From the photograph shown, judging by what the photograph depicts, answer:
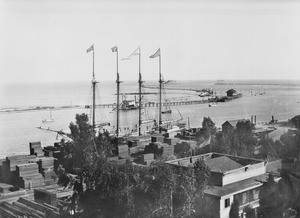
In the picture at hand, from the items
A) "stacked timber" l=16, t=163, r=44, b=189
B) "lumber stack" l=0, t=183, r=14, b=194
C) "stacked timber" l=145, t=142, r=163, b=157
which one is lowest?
"lumber stack" l=0, t=183, r=14, b=194

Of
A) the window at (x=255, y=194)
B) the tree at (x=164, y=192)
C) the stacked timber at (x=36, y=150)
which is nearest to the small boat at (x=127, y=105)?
the stacked timber at (x=36, y=150)

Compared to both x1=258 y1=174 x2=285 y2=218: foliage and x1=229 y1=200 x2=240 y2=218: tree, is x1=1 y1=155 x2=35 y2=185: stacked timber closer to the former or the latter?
x1=229 y1=200 x2=240 y2=218: tree

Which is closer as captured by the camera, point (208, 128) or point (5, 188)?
Answer: point (5, 188)

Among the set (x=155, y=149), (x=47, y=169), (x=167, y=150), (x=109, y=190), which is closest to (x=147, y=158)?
(x=167, y=150)

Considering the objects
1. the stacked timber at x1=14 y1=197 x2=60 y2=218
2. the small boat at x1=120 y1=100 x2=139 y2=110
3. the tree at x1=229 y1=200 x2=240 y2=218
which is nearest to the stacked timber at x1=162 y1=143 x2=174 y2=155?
the stacked timber at x1=14 y1=197 x2=60 y2=218

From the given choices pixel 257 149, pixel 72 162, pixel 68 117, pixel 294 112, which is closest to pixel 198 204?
pixel 72 162

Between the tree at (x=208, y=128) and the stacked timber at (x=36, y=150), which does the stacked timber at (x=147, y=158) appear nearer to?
the tree at (x=208, y=128)

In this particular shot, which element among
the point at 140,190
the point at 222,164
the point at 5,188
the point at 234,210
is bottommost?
the point at 5,188

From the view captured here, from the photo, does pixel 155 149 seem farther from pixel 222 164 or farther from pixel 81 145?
pixel 222 164
